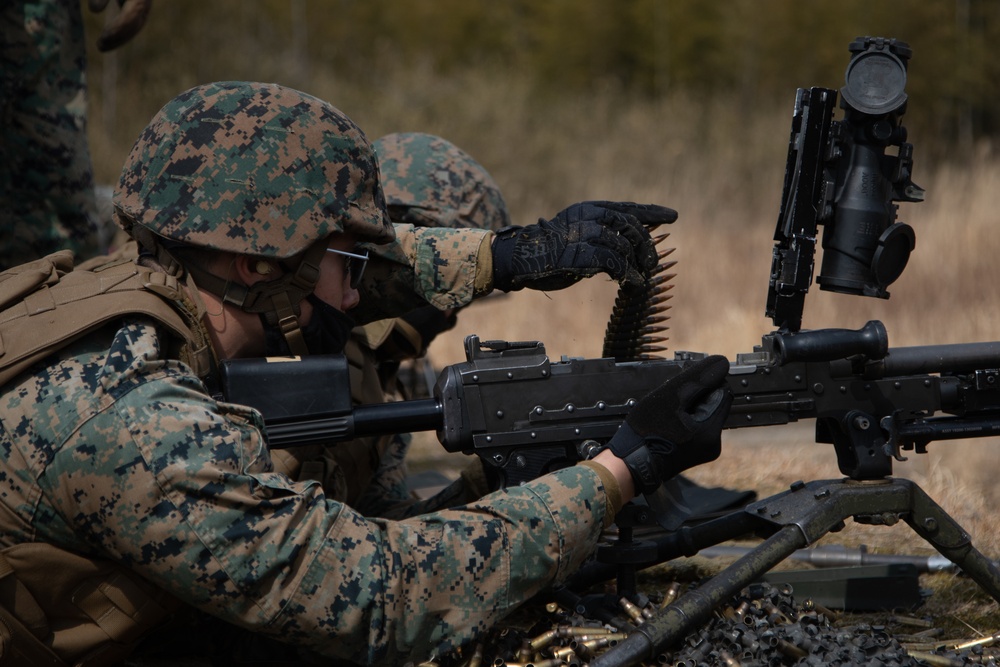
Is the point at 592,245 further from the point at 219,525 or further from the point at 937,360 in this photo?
the point at 219,525

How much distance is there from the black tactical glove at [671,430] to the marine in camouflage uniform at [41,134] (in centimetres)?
395

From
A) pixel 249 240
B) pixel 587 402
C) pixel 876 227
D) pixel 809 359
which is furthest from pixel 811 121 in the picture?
pixel 249 240

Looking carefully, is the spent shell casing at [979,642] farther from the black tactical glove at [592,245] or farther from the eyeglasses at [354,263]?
the eyeglasses at [354,263]

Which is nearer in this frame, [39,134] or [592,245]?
[592,245]

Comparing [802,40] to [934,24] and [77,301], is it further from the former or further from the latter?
[77,301]

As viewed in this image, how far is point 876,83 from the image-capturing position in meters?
3.46

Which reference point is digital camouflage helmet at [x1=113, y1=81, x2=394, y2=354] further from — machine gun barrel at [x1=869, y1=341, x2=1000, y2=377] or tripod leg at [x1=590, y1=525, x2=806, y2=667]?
machine gun barrel at [x1=869, y1=341, x2=1000, y2=377]

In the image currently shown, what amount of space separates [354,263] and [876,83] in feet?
5.99

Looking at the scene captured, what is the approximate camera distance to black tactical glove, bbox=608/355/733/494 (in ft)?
10.1

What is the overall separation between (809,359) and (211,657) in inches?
86.1

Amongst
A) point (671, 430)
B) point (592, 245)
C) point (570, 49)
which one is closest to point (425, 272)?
point (592, 245)

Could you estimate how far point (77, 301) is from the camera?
2.78 metres

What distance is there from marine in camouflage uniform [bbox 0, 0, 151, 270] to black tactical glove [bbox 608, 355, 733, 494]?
13.0 ft

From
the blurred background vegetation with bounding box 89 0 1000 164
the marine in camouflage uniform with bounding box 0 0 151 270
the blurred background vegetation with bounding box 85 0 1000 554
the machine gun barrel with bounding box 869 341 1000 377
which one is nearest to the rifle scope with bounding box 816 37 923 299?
the machine gun barrel with bounding box 869 341 1000 377
